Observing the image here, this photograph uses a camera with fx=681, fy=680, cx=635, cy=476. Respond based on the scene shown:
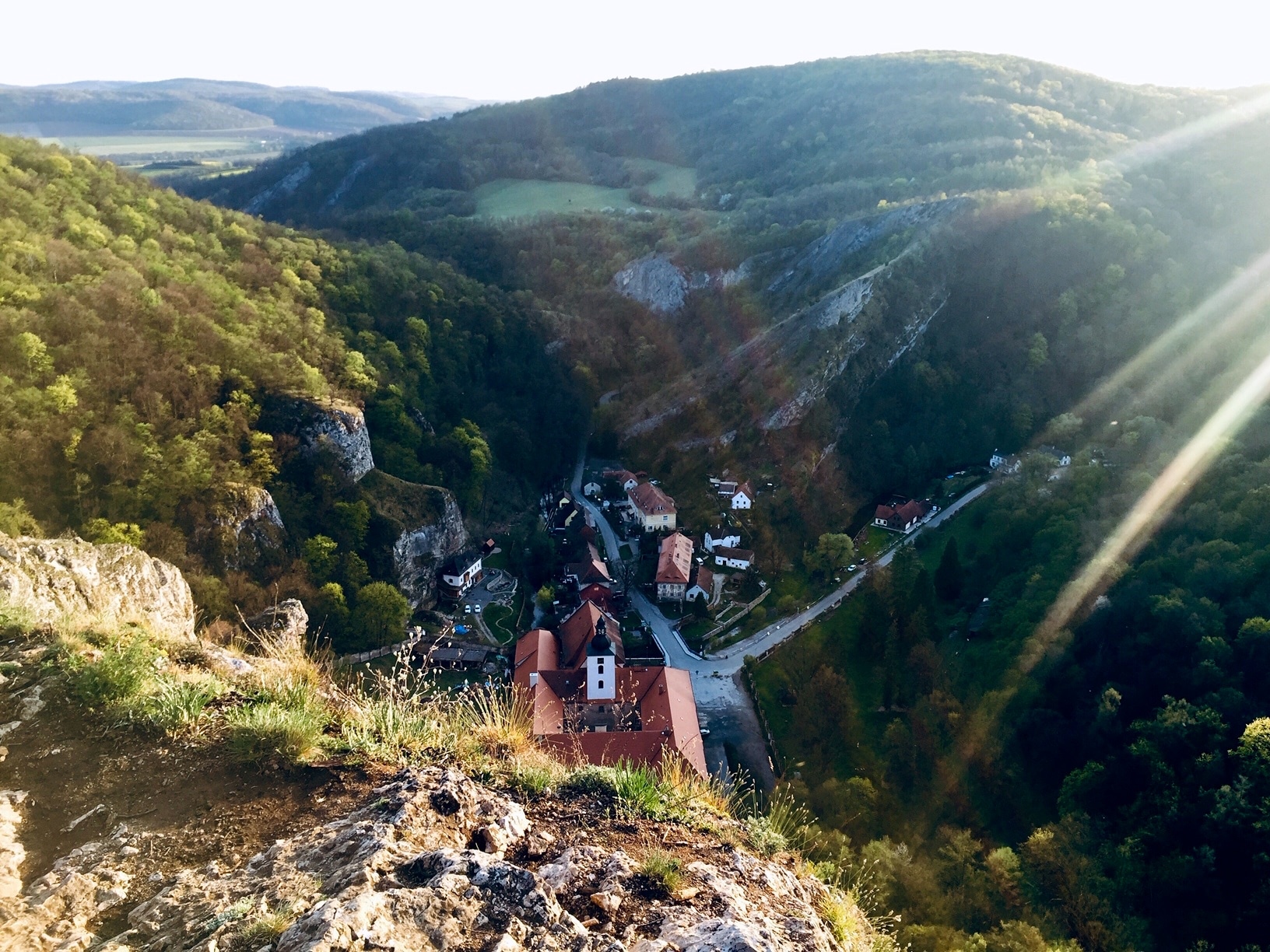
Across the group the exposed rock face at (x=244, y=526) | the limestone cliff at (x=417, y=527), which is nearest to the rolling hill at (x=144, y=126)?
Answer: the limestone cliff at (x=417, y=527)

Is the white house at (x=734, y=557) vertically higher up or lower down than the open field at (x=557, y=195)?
lower down

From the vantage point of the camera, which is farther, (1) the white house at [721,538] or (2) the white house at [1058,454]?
(2) the white house at [1058,454]

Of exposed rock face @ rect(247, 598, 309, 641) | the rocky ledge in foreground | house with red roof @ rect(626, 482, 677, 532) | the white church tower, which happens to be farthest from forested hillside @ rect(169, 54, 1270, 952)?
exposed rock face @ rect(247, 598, 309, 641)

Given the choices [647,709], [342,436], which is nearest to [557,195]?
[342,436]

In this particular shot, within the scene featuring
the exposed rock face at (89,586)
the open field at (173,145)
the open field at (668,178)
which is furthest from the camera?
the open field at (173,145)

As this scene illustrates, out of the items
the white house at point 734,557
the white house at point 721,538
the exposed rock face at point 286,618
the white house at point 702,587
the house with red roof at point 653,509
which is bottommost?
the white house at point 702,587

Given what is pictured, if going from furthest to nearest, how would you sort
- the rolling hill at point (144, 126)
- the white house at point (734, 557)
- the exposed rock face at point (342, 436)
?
the rolling hill at point (144, 126)
the white house at point (734, 557)
the exposed rock face at point (342, 436)

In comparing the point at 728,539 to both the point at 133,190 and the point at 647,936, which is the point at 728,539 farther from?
the point at 133,190

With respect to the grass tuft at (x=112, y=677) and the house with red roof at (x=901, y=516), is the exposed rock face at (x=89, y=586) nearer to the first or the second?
the grass tuft at (x=112, y=677)
